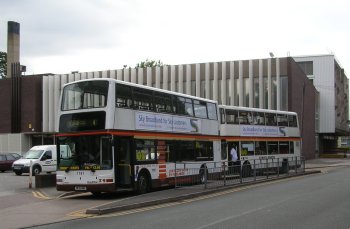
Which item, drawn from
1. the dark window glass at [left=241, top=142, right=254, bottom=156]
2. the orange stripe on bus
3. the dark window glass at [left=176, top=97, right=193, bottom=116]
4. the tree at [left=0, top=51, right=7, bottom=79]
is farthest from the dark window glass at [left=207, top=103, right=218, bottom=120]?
the tree at [left=0, top=51, right=7, bottom=79]

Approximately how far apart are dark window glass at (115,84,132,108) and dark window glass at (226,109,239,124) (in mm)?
10425

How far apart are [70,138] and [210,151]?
8.44 meters

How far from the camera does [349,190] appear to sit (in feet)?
61.9

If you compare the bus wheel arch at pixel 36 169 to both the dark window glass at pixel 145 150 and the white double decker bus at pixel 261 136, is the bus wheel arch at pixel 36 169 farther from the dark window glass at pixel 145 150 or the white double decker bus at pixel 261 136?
the dark window glass at pixel 145 150

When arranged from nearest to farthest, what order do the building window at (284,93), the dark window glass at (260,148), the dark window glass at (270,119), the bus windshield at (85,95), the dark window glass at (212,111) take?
the bus windshield at (85,95) → the dark window glass at (212,111) → the dark window glass at (260,148) → the dark window glass at (270,119) → the building window at (284,93)

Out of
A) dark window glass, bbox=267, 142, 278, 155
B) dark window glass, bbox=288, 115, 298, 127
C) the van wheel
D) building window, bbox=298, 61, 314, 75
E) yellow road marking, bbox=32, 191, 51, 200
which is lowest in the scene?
yellow road marking, bbox=32, 191, 51, 200

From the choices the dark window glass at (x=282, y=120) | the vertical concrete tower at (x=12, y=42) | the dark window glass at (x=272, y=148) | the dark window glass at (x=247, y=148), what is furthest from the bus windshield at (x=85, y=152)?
the vertical concrete tower at (x=12, y=42)

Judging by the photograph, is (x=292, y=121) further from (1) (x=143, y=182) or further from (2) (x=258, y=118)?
(1) (x=143, y=182)

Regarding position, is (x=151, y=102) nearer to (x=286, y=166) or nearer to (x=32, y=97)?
(x=286, y=166)

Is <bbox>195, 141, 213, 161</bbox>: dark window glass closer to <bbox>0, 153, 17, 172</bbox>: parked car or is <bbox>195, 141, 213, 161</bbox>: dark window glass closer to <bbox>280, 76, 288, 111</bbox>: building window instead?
<bbox>0, 153, 17, 172</bbox>: parked car

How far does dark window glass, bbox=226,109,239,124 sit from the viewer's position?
2772cm

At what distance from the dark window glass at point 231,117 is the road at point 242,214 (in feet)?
34.6

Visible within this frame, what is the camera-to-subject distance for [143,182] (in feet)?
61.5

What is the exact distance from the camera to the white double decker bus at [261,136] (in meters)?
27.3
